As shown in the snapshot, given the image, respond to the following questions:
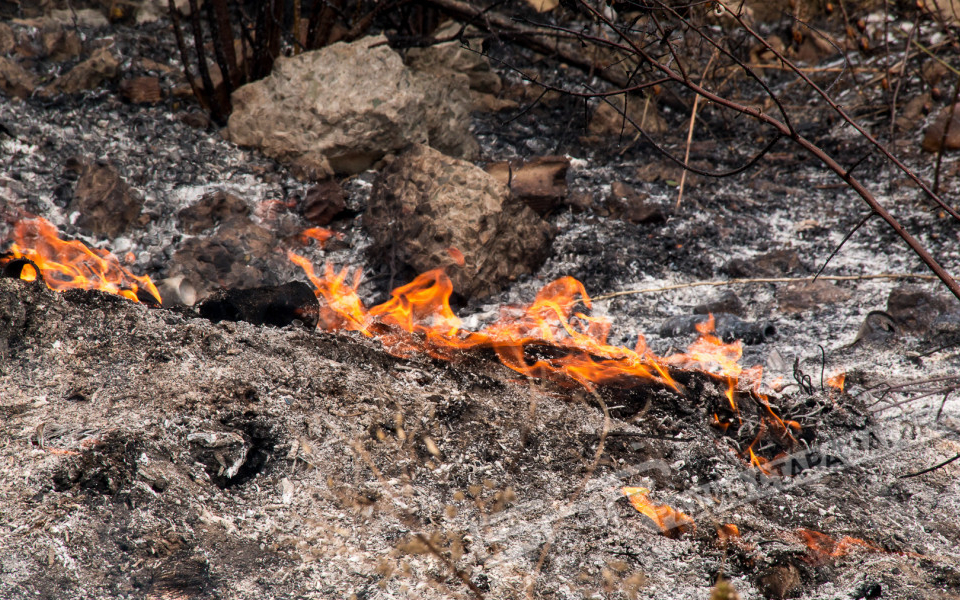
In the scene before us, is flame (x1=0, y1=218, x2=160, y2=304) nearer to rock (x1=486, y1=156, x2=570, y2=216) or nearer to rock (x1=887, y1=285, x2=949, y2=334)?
rock (x1=486, y1=156, x2=570, y2=216)

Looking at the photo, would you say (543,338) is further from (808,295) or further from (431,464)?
(808,295)

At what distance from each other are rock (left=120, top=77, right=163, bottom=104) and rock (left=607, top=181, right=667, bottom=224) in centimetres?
310

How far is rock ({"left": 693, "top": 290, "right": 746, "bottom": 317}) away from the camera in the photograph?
3.78 m

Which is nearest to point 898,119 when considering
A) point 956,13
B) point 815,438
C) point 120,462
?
point 956,13

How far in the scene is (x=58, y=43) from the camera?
4.87m

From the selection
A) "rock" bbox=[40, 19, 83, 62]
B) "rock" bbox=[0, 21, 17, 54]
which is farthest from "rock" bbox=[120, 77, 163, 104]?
"rock" bbox=[0, 21, 17, 54]

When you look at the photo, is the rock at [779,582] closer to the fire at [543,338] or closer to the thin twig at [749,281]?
the fire at [543,338]

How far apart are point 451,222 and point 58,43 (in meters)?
3.22

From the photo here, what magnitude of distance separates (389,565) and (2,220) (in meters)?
3.15

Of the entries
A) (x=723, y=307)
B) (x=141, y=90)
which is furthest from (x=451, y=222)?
(x=141, y=90)

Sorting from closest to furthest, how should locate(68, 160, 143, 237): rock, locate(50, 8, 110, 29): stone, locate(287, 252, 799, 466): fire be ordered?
1. locate(287, 252, 799, 466): fire
2. locate(68, 160, 143, 237): rock
3. locate(50, 8, 110, 29): stone

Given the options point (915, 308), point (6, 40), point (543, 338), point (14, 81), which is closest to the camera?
point (543, 338)

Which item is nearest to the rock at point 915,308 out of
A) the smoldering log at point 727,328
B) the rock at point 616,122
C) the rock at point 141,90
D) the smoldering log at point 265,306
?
the smoldering log at point 727,328

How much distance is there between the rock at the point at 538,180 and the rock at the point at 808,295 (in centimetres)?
141
